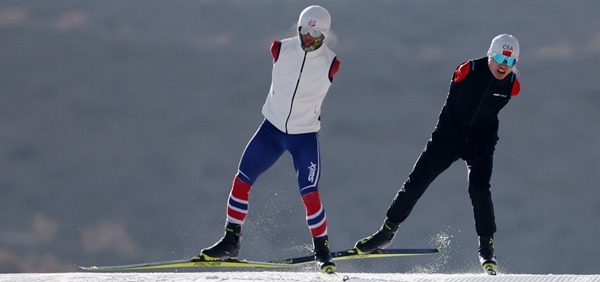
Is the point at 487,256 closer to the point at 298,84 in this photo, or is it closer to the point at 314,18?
the point at 298,84

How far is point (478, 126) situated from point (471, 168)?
0.34m

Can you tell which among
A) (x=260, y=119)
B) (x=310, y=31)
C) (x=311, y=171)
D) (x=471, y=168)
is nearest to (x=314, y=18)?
(x=310, y=31)

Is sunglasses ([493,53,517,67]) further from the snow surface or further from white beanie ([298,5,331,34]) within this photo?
the snow surface

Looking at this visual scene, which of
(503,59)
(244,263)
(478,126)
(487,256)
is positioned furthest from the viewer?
(244,263)

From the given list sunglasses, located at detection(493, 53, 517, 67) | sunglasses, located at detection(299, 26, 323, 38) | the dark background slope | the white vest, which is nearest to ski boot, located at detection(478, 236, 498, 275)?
sunglasses, located at detection(493, 53, 517, 67)

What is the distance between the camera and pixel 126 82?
1543cm

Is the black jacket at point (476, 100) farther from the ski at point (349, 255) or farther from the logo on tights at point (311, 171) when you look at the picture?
the ski at point (349, 255)

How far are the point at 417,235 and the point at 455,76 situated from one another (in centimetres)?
705

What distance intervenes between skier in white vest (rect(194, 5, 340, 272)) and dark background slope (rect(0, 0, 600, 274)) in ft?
20.7

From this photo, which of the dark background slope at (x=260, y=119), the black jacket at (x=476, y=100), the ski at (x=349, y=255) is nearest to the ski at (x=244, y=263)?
the ski at (x=349, y=255)

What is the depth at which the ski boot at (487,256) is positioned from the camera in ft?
20.7

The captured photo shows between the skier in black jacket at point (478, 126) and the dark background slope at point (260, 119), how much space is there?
6025 mm

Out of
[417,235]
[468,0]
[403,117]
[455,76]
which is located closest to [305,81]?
[455,76]

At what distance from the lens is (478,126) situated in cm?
621
